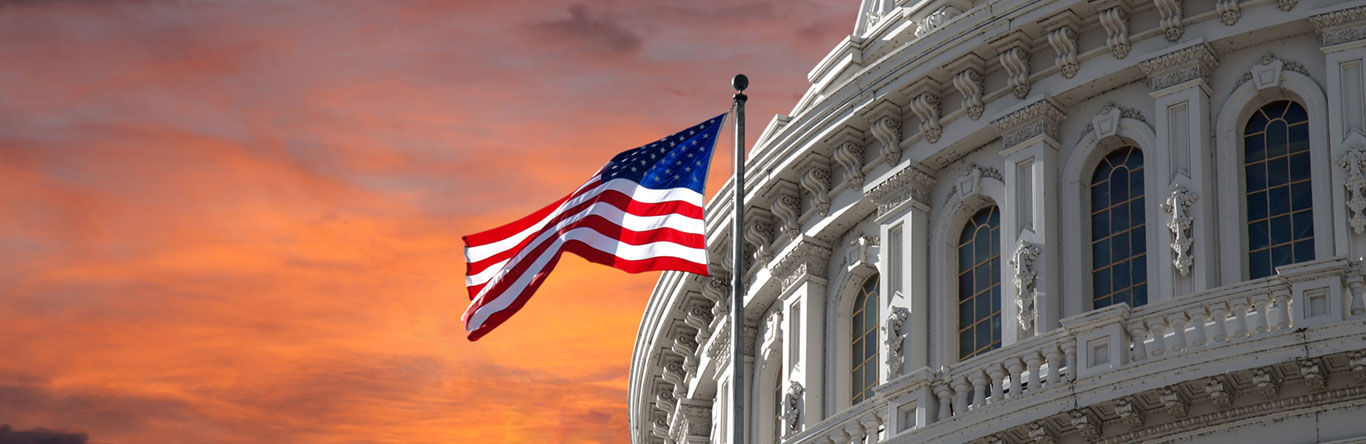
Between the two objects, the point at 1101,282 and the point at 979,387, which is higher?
the point at 1101,282

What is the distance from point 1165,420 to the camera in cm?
2909

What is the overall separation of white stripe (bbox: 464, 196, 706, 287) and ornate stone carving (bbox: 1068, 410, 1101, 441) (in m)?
5.46

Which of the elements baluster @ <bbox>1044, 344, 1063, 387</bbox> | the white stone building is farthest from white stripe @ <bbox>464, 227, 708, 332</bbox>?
baluster @ <bbox>1044, 344, 1063, 387</bbox>

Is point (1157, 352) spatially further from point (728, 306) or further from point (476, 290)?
point (728, 306)

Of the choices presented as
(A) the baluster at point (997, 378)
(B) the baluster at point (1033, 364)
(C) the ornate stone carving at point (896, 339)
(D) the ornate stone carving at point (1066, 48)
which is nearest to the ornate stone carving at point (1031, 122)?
(D) the ornate stone carving at point (1066, 48)

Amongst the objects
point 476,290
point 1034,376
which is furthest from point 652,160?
point 1034,376

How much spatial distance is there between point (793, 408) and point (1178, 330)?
35.1ft

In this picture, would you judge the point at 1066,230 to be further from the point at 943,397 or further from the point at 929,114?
the point at 943,397

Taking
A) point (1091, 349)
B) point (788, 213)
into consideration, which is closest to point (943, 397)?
point (1091, 349)

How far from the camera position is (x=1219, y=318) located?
28953 mm

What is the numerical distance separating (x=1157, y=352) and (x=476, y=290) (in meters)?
9.35

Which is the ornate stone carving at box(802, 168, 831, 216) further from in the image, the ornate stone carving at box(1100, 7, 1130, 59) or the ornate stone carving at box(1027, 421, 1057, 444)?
the ornate stone carving at box(1027, 421, 1057, 444)

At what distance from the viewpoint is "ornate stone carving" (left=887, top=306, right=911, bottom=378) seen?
120 ft

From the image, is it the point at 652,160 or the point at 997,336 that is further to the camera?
the point at 997,336
